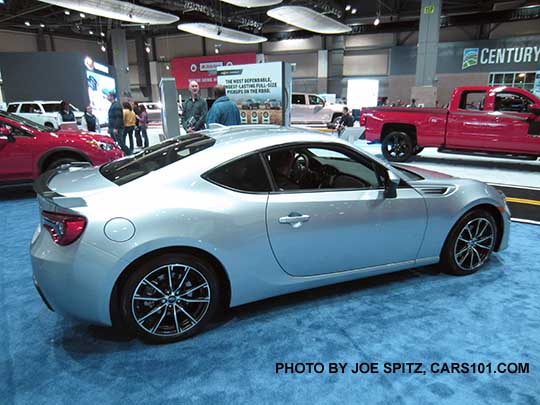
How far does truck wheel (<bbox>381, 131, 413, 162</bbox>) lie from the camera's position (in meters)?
9.02

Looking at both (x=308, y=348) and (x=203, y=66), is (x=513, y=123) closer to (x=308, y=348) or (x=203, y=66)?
(x=308, y=348)

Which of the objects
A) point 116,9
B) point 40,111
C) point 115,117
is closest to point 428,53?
point 115,117

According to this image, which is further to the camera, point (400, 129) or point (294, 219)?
point (400, 129)

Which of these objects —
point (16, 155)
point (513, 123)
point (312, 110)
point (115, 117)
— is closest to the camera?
point (16, 155)

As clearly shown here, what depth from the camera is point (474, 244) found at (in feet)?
10.9

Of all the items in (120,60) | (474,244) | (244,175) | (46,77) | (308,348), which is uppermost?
(120,60)

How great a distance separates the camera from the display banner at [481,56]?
22734mm

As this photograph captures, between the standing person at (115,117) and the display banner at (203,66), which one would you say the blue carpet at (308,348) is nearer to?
the standing person at (115,117)

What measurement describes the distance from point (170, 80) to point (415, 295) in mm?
8775

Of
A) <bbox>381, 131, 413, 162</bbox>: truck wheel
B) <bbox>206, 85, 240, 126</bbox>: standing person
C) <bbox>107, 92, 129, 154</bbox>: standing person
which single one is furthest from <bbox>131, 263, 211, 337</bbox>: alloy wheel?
<bbox>107, 92, 129, 154</bbox>: standing person

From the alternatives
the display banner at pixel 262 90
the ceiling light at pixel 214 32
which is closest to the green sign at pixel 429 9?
the display banner at pixel 262 90

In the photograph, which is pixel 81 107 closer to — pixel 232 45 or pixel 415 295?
pixel 232 45

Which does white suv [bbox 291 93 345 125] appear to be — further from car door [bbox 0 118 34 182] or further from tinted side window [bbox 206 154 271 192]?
tinted side window [bbox 206 154 271 192]

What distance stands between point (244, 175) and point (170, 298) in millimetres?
913
